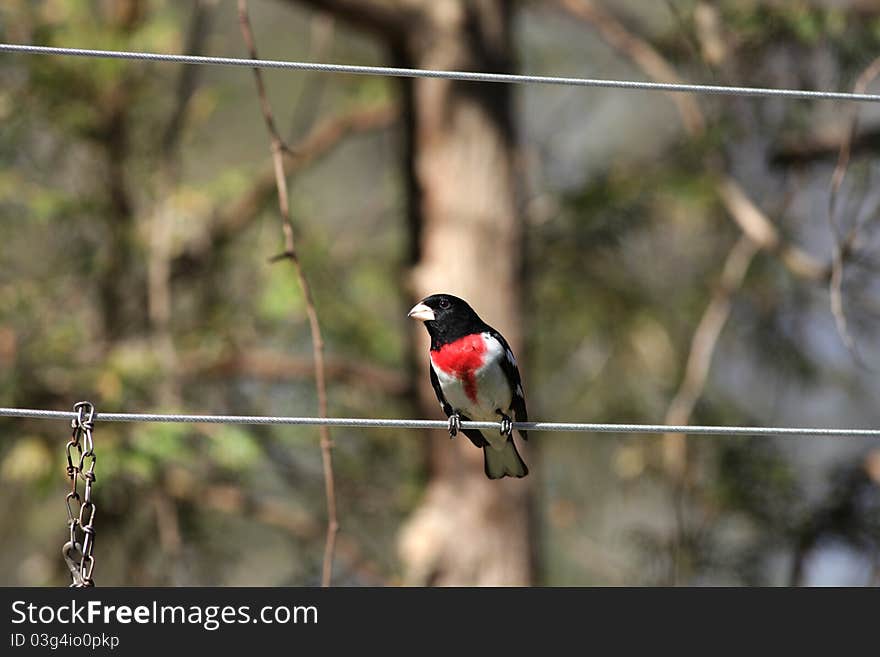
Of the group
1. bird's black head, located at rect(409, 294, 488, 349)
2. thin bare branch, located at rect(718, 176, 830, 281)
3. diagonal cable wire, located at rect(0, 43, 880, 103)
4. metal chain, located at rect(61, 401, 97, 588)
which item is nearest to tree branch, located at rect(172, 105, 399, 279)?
thin bare branch, located at rect(718, 176, 830, 281)

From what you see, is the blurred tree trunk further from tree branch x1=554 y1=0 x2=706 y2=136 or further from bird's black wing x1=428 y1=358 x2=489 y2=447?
bird's black wing x1=428 y1=358 x2=489 y2=447

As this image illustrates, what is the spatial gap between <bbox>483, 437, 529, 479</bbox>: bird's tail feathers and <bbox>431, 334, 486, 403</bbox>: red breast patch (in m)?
0.36

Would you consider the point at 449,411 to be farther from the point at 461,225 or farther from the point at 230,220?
the point at 230,220

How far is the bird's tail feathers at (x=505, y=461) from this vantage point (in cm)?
393

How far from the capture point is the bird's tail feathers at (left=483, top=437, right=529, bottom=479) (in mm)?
3934

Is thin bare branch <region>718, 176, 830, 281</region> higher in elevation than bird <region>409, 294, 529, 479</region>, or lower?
higher

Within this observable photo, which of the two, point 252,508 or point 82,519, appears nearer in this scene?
point 82,519

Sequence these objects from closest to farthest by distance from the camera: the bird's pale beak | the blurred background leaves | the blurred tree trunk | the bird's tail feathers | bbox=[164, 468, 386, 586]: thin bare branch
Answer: the bird's pale beak < the bird's tail feathers < the blurred tree trunk < the blurred background leaves < bbox=[164, 468, 386, 586]: thin bare branch

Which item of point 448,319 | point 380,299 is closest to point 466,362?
point 448,319

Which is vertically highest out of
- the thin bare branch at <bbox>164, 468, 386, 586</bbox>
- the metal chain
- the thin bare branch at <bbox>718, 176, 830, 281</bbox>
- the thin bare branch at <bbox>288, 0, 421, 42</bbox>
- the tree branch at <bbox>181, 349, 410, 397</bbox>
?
the thin bare branch at <bbox>288, 0, 421, 42</bbox>

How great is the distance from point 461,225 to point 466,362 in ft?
7.35

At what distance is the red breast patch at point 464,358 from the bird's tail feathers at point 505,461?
364 millimetres

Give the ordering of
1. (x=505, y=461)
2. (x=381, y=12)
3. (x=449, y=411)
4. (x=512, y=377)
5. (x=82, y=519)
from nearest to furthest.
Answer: (x=82, y=519), (x=512, y=377), (x=449, y=411), (x=505, y=461), (x=381, y=12)

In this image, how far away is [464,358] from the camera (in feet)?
11.8
